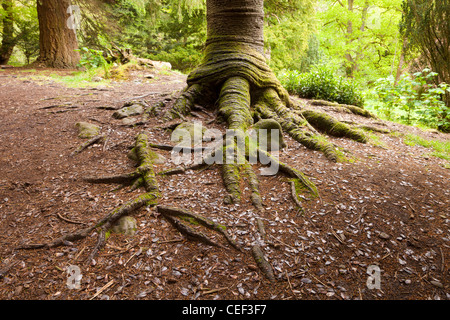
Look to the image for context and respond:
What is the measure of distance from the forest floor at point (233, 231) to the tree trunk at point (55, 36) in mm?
7802

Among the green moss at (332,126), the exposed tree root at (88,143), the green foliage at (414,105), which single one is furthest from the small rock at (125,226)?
the green foliage at (414,105)

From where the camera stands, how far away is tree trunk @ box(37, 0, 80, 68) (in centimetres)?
901

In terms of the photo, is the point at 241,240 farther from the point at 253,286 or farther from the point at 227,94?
the point at 227,94

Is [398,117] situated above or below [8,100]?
below

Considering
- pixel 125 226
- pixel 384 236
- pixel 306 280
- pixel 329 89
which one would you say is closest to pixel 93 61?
pixel 329 89

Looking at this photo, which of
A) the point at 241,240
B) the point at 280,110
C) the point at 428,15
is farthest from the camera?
the point at 428,15

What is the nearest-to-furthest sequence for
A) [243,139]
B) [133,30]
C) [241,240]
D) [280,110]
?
[241,240] → [243,139] → [280,110] → [133,30]

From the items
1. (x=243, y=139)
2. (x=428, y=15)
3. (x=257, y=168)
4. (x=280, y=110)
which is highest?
(x=428, y=15)

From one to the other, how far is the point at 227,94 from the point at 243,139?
1.14m

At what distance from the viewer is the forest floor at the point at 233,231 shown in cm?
174

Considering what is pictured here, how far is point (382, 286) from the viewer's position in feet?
5.79

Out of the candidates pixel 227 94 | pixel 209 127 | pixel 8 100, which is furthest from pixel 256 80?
pixel 8 100

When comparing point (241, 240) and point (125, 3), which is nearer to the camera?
point (241, 240)

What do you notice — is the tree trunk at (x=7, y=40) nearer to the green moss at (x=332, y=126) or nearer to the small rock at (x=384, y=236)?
the green moss at (x=332, y=126)
